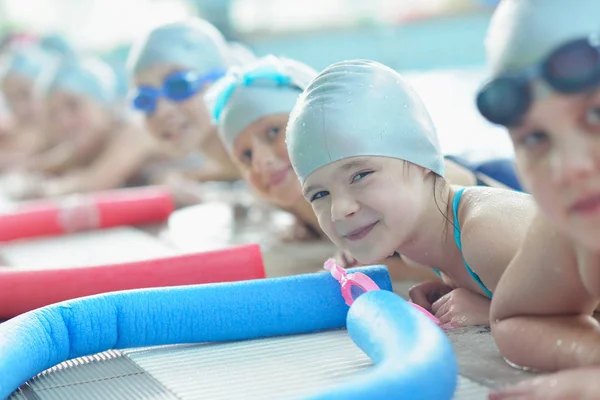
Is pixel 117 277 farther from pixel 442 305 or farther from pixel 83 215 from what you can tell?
pixel 83 215

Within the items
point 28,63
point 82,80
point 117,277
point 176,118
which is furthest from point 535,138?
point 28,63

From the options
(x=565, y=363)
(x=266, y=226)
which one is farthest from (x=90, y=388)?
(x=266, y=226)

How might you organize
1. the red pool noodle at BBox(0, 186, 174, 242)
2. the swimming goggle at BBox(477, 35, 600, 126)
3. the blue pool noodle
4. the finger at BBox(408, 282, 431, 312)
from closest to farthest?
the swimming goggle at BBox(477, 35, 600, 126) → the blue pool noodle → the finger at BBox(408, 282, 431, 312) → the red pool noodle at BBox(0, 186, 174, 242)

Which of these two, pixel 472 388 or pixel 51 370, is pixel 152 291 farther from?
pixel 472 388

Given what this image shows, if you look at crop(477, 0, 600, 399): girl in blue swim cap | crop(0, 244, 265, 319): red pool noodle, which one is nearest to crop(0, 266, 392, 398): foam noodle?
crop(0, 244, 265, 319): red pool noodle

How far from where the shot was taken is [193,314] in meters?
1.91

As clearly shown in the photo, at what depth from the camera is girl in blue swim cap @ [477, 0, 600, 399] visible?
1231 mm

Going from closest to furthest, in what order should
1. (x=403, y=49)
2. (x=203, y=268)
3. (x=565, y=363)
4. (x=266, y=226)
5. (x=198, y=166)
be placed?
1. (x=565, y=363)
2. (x=203, y=268)
3. (x=266, y=226)
4. (x=198, y=166)
5. (x=403, y=49)

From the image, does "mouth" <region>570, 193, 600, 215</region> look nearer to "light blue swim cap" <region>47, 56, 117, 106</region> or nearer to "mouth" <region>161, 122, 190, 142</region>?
"mouth" <region>161, 122, 190, 142</region>

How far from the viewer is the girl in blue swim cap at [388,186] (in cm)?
181

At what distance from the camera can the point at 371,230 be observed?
186 centimetres

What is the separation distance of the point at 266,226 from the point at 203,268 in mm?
1368

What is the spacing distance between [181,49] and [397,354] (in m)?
2.23

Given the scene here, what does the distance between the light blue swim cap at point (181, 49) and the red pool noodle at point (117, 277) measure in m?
1.28
